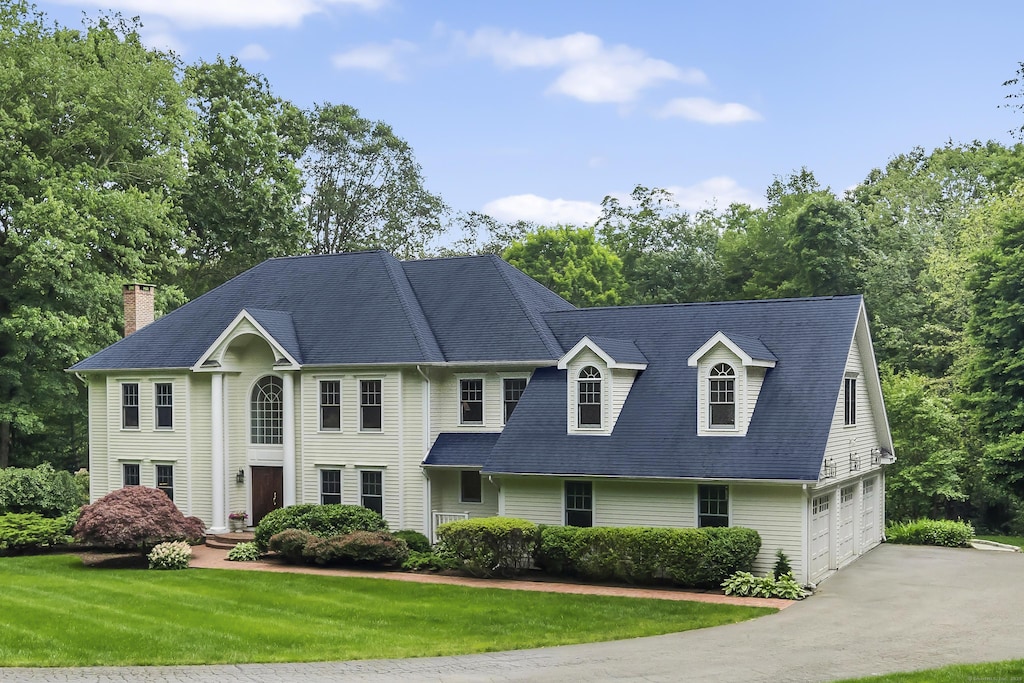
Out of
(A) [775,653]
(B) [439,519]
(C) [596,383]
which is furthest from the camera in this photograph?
(B) [439,519]

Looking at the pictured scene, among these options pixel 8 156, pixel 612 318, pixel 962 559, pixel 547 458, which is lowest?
pixel 962 559

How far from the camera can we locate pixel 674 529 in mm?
24469

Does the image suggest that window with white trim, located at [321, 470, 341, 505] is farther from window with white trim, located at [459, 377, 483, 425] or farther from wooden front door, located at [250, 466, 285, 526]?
window with white trim, located at [459, 377, 483, 425]

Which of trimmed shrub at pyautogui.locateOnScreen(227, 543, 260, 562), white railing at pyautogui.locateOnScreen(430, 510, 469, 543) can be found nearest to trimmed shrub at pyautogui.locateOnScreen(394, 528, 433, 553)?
white railing at pyautogui.locateOnScreen(430, 510, 469, 543)

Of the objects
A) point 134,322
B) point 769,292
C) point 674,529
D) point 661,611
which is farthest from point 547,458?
point 769,292

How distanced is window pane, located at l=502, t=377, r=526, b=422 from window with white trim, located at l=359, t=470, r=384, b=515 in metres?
4.13

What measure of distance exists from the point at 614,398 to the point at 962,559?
10.5 m

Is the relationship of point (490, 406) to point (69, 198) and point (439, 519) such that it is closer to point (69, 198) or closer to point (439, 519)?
point (439, 519)

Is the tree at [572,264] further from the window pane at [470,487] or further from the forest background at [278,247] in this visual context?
the window pane at [470,487]

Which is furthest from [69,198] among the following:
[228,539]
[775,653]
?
[775,653]

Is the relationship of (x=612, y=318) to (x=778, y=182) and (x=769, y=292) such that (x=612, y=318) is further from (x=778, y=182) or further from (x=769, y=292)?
(x=778, y=182)

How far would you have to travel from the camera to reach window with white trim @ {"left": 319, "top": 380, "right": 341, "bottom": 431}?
31.3 m

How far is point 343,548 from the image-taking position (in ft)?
90.5

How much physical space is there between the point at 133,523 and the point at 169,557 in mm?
1492
